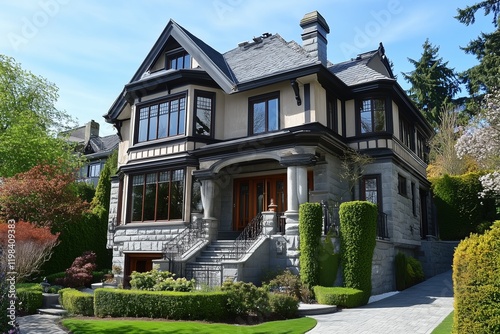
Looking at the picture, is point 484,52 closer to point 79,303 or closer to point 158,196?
point 158,196

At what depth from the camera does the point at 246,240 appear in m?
14.9

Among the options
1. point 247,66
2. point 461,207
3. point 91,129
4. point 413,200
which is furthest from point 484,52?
point 91,129

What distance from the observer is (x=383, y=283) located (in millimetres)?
14953

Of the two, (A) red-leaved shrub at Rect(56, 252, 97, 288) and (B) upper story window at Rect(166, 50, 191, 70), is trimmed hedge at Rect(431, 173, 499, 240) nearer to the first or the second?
(B) upper story window at Rect(166, 50, 191, 70)

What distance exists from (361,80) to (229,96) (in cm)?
573

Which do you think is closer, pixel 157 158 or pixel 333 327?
pixel 333 327

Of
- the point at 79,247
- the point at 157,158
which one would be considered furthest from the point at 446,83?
the point at 79,247

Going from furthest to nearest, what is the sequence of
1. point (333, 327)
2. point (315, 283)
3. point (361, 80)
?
1. point (361, 80)
2. point (315, 283)
3. point (333, 327)

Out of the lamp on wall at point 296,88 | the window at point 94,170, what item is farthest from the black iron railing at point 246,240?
the window at point 94,170

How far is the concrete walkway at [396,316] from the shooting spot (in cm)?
894

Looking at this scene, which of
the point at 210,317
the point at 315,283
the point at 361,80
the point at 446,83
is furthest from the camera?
the point at 446,83

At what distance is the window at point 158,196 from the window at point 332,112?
21.3ft

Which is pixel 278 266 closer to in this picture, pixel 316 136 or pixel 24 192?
pixel 316 136

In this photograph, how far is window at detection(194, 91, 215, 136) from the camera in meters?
18.1
